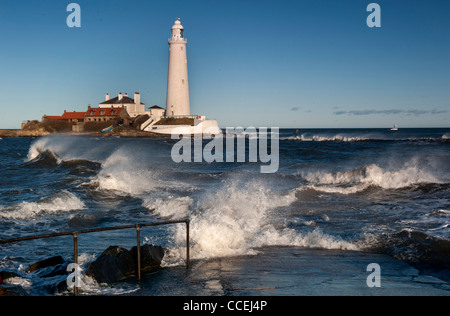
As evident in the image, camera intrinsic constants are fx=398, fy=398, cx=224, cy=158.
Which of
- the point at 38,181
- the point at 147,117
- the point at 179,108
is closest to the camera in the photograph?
the point at 38,181

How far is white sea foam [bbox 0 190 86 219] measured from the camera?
10842 mm

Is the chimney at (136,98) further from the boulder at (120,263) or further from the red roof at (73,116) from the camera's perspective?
the boulder at (120,263)

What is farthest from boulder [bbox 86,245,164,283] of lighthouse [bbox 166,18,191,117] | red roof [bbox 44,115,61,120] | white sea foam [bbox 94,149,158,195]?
red roof [bbox 44,115,61,120]

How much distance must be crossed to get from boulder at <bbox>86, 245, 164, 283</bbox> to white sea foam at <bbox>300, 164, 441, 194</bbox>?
35.0 ft

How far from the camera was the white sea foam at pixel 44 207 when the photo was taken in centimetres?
1084

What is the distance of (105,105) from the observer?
8856cm

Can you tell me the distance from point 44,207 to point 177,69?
58164 millimetres

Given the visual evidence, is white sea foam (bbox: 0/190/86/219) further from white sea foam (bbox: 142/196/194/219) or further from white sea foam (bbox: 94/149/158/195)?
white sea foam (bbox: 94/149/158/195)

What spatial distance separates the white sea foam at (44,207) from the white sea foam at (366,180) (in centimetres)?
918

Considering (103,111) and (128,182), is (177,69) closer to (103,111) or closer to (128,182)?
(103,111)

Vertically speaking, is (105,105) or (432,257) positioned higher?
(105,105)

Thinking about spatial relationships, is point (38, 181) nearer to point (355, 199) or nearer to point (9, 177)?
point (9, 177)
